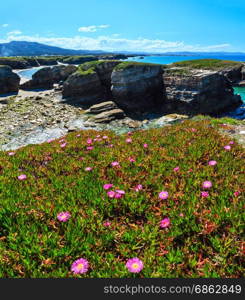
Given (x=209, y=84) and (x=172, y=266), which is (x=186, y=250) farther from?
(x=209, y=84)

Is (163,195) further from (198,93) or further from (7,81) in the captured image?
(7,81)

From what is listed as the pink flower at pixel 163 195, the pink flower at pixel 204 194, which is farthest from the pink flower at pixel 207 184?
the pink flower at pixel 163 195

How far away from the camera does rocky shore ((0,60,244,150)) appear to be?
2294cm

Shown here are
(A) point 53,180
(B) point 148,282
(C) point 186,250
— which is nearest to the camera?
(B) point 148,282

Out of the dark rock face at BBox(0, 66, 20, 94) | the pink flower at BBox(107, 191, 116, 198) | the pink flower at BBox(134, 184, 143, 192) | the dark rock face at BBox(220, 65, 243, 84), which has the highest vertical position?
the dark rock face at BBox(220, 65, 243, 84)

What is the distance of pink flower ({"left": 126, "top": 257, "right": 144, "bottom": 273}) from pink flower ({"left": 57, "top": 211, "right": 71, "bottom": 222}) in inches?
44.0

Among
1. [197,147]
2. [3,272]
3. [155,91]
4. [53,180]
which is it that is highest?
[155,91]

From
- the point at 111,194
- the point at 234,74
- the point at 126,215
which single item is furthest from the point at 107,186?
the point at 234,74

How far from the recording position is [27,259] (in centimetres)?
246

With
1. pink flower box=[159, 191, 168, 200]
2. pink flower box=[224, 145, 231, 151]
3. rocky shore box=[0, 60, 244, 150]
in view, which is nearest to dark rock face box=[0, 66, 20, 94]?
rocky shore box=[0, 60, 244, 150]

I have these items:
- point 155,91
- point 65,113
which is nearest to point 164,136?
point 65,113

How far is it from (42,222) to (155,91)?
96.2ft

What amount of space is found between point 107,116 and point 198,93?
10975 mm

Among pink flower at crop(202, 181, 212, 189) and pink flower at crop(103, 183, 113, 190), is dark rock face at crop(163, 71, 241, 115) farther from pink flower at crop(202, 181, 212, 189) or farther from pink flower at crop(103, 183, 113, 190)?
pink flower at crop(103, 183, 113, 190)
